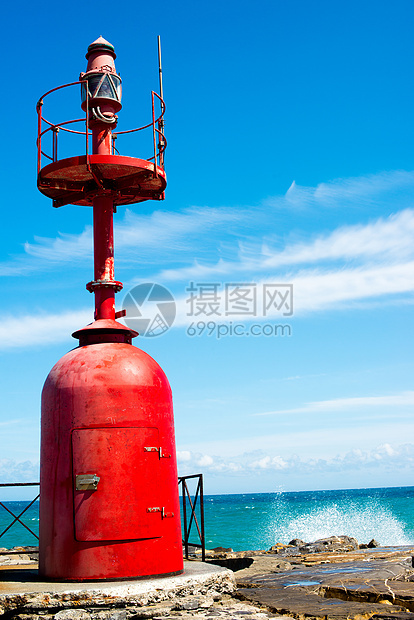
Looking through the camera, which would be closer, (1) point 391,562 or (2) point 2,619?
(2) point 2,619

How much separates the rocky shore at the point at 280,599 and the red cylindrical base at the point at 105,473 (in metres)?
0.69

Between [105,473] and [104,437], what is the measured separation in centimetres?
45

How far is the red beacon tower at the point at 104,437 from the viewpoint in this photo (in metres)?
8.07

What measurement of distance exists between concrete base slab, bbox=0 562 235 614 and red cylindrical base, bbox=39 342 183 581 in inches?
12.5

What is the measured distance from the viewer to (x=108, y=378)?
27.8 ft

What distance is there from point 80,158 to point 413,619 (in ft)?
23.2

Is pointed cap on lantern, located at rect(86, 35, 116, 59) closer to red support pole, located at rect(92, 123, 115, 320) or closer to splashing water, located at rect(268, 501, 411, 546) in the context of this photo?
red support pole, located at rect(92, 123, 115, 320)

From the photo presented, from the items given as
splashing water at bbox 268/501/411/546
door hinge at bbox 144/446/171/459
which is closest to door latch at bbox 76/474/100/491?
door hinge at bbox 144/446/171/459

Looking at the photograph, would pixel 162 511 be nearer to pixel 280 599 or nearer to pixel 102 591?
pixel 102 591

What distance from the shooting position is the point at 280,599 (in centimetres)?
880

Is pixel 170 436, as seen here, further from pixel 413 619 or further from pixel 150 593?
pixel 413 619

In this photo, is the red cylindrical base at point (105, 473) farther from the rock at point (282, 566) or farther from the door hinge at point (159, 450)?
the rock at point (282, 566)

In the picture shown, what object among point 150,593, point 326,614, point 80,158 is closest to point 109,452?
point 150,593

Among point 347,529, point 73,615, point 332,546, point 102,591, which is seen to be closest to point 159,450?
point 102,591
